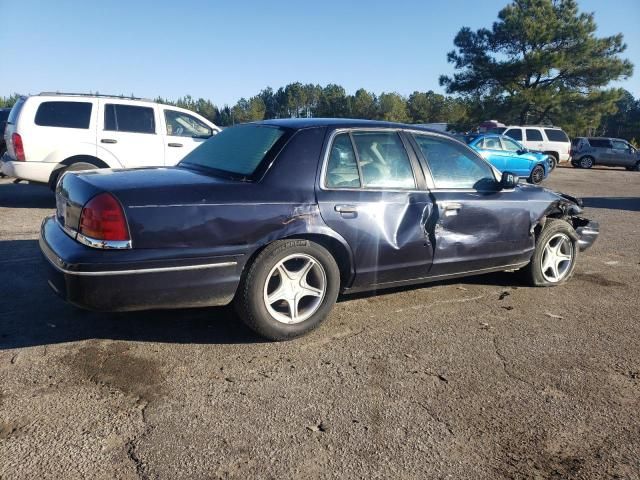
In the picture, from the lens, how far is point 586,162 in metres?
26.2

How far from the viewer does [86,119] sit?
26.7ft

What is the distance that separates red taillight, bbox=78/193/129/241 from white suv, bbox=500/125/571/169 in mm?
21278

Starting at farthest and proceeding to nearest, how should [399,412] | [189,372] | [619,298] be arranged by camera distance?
[619,298] → [189,372] → [399,412]

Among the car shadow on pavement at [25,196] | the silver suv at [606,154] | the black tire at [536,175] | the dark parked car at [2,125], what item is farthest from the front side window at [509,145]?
the dark parked car at [2,125]

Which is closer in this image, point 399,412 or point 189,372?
point 399,412

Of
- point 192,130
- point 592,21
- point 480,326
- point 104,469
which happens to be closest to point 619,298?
point 480,326

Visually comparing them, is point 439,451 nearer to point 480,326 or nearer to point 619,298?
point 480,326

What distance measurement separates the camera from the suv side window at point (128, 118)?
27.3 ft

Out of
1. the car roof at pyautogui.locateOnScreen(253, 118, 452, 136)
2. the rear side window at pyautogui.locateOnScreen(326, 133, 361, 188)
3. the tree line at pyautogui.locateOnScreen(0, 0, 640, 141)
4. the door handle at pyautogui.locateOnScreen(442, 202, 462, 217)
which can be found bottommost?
the door handle at pyautogui.locateOnScreen(442, 202, 462, 217)

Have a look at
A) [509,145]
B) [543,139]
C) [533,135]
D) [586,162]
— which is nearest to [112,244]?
[509,145]

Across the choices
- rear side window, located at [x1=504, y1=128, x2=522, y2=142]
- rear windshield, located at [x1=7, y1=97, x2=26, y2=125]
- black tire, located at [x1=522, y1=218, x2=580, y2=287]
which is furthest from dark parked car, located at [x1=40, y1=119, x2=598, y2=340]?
rear side window, located at [x1=504, y1=128, x2=522, y2=142]

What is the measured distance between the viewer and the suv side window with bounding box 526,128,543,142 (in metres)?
21.7

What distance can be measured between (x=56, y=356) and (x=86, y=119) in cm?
610

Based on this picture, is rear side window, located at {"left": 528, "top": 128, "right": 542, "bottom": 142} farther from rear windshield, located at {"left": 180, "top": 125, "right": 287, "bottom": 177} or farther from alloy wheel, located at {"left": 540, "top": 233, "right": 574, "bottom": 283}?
rear windshield, located at {"left": 180, "top": 125, "right": 287, "bottom": 177}
